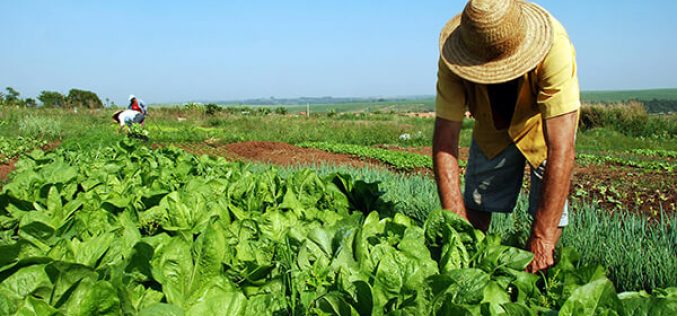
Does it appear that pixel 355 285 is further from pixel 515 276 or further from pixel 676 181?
pixel 676 181

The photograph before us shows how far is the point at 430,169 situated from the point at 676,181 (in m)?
4.19

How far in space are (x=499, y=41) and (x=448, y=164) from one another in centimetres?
74

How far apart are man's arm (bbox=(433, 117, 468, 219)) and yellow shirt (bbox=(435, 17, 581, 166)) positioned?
0.06 meters

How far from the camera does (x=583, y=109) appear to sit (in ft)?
76.8

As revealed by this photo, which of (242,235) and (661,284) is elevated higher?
(242,235)

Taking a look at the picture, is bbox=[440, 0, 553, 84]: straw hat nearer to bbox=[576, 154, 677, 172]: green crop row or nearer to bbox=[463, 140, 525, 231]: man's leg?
bbox=[463, 140, 525, 231]: man's leg

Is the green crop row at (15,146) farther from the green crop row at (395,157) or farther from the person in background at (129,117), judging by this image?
the green crop row at (395,157)

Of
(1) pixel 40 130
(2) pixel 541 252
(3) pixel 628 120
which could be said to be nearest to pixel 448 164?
(2) pixel 541 252

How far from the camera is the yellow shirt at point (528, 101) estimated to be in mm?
2287

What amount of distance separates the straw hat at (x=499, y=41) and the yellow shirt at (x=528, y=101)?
0.31 ft

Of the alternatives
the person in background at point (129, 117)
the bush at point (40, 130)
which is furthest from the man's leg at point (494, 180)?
the person in background at point (129, 117)

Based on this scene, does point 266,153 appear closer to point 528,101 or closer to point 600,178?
point 600,178

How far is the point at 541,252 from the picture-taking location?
7.40 ft

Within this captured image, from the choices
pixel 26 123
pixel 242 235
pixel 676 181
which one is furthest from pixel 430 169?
pixel 26 123
